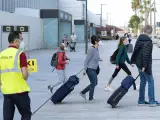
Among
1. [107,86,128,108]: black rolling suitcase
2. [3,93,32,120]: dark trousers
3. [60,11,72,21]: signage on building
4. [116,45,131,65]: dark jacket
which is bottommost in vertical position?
[107,86,128,108]: black rolling suitcase

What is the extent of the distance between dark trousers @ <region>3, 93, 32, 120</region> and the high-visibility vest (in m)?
0.08

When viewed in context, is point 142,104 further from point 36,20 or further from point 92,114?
point 36,20

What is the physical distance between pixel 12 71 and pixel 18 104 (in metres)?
0.47

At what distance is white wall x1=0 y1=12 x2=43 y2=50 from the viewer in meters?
31.1

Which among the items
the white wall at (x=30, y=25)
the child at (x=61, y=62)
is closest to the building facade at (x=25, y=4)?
the white wall at (x=30, y=25)

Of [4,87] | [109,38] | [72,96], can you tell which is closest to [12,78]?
[4,87]

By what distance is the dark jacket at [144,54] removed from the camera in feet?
31.1

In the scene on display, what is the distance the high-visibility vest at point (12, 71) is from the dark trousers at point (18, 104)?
8 cm

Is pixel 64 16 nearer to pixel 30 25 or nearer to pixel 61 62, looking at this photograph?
pixel 30 25

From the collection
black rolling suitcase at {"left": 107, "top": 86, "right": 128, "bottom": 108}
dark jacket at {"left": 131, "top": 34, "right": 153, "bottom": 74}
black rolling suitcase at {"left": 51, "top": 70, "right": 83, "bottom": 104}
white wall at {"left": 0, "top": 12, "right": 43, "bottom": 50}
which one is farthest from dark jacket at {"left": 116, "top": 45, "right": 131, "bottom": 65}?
white wall at {"left": 0, "top": 12, "right": 43, "bottom": 50}

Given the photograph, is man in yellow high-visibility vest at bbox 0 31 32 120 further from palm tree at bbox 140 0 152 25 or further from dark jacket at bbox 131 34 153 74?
Answer: palm tree at bbox 140 0 152 25

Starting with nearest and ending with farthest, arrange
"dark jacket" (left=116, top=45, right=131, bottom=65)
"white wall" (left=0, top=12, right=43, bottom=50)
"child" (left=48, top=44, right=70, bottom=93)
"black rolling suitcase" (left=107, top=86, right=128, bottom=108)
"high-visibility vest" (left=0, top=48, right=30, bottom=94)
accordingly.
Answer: "high-visibility vest" (left=0, top=48, right=30, bottom=94) < "black rolling suitcase" (left=107, top=86, right=128, bottom=108) < "child" (left=48, top=44, right=70, bottom=93) < "dark jacket" (left=116, top=45, right=131, bottom=65) < "white wall" (left=0, top=12, right=43, bottom=50)

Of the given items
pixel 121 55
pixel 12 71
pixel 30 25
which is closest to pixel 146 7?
pixel 30 25

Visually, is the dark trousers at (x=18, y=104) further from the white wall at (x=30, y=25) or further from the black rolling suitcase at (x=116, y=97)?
the white wall at (x=30, y=25)
